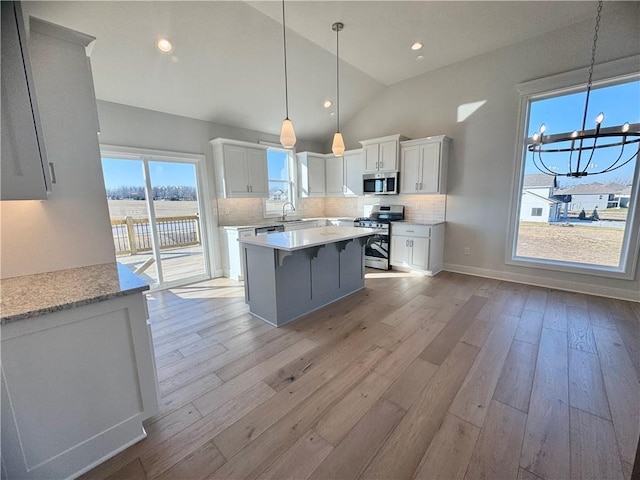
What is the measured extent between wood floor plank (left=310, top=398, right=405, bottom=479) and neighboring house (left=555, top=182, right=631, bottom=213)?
4005mm

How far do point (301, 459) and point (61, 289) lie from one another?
5.16ft

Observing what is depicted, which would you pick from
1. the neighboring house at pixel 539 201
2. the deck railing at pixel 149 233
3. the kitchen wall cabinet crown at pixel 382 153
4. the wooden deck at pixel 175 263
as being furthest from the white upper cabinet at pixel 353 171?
the wooden deck at pixel 175 263

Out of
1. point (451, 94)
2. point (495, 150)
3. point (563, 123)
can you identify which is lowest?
point (495, 150)

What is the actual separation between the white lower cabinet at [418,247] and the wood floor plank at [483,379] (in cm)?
184

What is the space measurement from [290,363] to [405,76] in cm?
511

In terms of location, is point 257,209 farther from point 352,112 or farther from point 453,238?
point 453,238

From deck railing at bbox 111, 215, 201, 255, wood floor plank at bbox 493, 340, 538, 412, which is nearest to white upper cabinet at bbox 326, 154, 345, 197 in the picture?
deck railing at bbox 111, 215, 201, 255

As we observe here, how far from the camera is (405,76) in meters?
4.82

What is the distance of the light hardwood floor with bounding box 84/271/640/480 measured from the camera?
1.40 m

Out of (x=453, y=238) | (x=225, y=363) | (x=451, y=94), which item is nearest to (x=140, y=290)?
(x=225, y=363)

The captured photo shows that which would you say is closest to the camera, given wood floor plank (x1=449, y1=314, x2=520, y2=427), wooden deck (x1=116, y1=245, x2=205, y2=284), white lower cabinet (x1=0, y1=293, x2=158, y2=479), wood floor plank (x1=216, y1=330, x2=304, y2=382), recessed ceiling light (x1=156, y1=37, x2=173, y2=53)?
white lower cabinet (x1=0, y1=293, x2=158, y2=479)

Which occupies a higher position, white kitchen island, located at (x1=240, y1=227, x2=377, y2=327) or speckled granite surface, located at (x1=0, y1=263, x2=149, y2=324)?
speckled granite surface, located at (x1=0, y1=263, x2=149, y2=324)

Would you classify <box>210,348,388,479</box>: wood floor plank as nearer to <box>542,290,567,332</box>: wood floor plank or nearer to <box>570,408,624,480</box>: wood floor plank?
<box>570,408,624,480</box>: wood floor plank

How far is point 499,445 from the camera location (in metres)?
1.48
